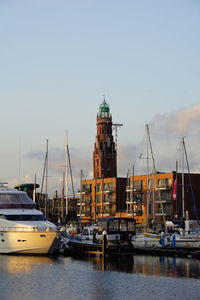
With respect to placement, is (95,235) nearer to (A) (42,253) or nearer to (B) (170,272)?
(A) (42,253)

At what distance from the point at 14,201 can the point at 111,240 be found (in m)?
10.9

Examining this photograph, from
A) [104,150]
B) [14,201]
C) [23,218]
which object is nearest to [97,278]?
[23,218]

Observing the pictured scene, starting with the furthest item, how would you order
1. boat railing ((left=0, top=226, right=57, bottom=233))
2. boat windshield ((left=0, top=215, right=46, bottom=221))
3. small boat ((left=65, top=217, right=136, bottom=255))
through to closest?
boat windshield ((left=0, top=215, right=46, bottom=221))
small boat ((left=65, top=217, right=136, bottom=255))
boat railing ((left=0, top=226, right=57, bottom=233))

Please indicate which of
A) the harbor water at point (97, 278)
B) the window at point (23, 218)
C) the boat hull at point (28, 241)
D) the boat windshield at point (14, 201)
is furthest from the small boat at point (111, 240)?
the boat windshield at point (14, 201)

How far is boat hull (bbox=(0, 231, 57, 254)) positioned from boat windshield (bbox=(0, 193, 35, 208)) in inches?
170

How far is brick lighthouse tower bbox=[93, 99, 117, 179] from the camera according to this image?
165 meters

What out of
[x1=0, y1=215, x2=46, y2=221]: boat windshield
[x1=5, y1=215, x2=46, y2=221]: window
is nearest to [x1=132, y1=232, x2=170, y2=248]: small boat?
[x1=5, y1=215, x2=46, y2=221]: window

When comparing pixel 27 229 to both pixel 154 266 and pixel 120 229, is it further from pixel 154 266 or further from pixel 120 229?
pixel 154 266

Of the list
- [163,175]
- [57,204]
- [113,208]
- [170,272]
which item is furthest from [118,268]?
[57,204]

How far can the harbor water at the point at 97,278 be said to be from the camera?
4103 cm

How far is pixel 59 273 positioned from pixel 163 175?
7565 cm

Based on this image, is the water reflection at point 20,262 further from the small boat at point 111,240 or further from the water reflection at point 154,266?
the small boat at point 111,240

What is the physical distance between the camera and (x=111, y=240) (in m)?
63.4

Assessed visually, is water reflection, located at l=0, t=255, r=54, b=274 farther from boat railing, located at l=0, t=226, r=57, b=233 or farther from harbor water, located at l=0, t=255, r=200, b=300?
boat railing, located at l=0, t=226, r=57, b=233
